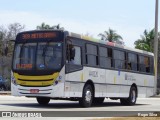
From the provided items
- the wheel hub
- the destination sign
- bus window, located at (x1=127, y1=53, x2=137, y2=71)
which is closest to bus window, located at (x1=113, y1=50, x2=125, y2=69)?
bus window, located at (x1=127, y1=53, x2=137, y2=71)

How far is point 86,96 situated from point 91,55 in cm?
191

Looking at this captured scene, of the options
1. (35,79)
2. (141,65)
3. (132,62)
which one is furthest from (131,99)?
(35,79)

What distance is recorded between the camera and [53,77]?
19.5 metres

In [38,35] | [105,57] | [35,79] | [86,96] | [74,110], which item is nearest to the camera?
[74,110]

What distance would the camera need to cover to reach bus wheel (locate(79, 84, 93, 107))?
2081cm

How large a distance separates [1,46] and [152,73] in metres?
39.7

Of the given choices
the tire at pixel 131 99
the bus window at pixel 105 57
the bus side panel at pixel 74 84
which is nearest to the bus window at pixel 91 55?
the bus window at pixel 105 57

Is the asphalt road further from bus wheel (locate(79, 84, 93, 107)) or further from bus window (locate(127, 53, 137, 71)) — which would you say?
bus window (locate(127, 53, 137, 71))

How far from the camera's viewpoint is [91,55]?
21.6 meters

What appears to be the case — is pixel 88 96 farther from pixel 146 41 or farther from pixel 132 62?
pixel 146 41

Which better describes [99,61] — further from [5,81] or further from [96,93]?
[5,81]

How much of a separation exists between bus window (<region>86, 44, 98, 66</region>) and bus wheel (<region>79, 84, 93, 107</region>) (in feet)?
3.58

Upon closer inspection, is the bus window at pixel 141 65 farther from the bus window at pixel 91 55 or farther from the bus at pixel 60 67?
the bus window at pixel 91 55

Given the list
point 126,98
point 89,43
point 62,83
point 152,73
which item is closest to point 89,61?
point 89,43
